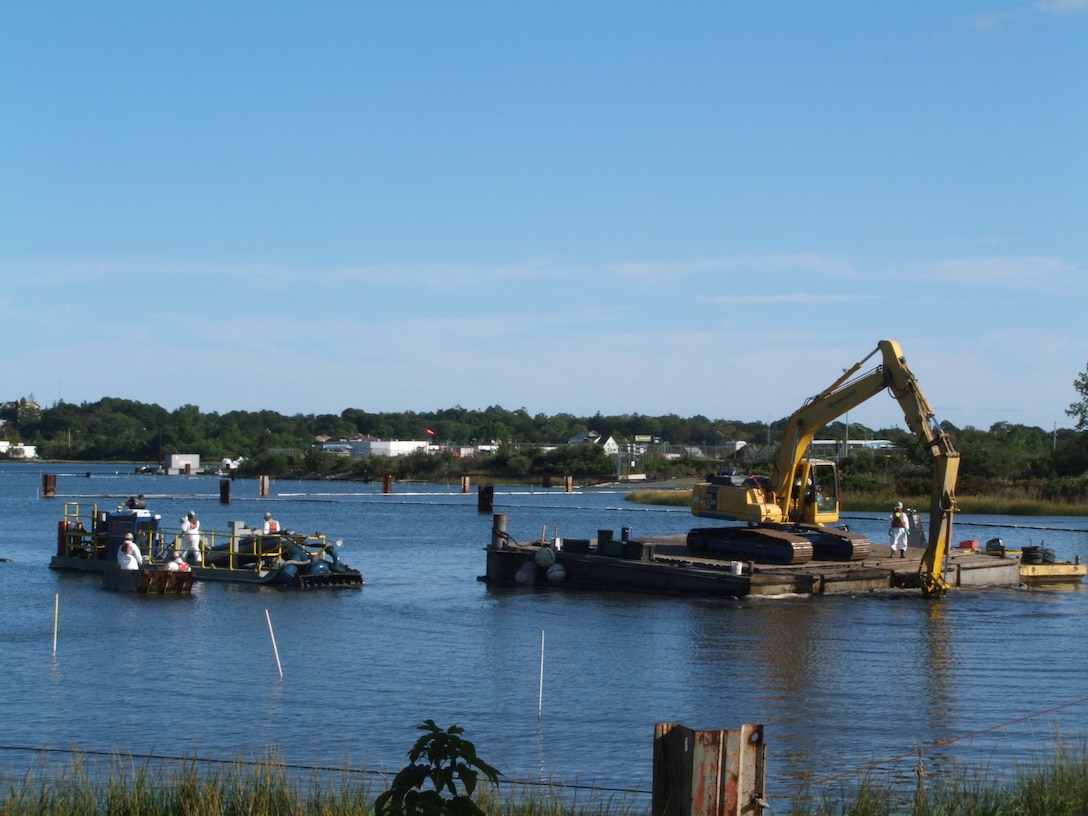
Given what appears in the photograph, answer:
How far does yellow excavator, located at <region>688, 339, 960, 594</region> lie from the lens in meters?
32.4

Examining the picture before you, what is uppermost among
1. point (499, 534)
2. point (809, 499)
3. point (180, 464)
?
point (809, 499)

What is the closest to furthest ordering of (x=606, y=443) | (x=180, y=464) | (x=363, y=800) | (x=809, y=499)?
(x=363, y=800) < (x=809, y=499) < (x=606, y=443) < (x=180, y=464)

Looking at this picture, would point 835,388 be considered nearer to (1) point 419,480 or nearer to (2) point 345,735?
(2) point 345,735

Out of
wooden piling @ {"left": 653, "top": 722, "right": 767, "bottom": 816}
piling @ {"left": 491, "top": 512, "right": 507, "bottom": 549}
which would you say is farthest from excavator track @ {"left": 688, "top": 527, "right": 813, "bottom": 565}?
wooden piling @ {"left": 653, "top": 722, "right": 767, "bottom": 816}

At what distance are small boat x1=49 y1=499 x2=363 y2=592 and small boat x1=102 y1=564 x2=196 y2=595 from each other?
0.09 ft

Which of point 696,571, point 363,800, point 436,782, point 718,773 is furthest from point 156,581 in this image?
point 718,773

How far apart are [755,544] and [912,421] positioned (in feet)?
19.4

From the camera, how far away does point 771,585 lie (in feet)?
105

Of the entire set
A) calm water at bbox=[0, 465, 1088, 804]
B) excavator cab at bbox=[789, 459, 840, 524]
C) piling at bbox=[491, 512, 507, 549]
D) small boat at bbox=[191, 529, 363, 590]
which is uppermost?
excavator cab at bbox=[789, 459, 840, 524]

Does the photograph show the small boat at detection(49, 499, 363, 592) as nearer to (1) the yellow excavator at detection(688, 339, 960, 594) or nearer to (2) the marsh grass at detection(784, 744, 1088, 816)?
(1) the yellow excavator at detection(688, 339, 960, 594)

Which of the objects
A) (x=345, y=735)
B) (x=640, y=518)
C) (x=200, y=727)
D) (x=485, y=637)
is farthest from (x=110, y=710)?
(x=640, y=518)

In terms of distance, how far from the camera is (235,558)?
37500 millimetres

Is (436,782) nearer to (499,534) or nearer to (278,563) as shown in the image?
(278,563)

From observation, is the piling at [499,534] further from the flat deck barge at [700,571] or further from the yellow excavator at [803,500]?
the yellow excavator at [803,500]
